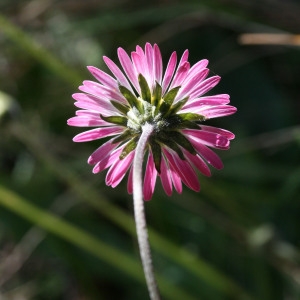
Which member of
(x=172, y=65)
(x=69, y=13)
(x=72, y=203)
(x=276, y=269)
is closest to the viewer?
(x=172, y=65)

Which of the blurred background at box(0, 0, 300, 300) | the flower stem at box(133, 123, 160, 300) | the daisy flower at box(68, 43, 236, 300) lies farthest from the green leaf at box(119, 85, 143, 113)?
the blurred background at box(0, 0, 300, 300)

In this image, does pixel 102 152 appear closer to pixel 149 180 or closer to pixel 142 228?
pixel 149 180

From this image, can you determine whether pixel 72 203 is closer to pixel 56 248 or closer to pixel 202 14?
pixel 56 248

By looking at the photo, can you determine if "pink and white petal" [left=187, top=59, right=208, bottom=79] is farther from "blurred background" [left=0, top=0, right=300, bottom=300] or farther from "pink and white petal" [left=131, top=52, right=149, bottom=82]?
"blurred background" [left=0, top=0, right=300, bottom=300]

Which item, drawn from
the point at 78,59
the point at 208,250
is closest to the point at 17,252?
the point at 208,250

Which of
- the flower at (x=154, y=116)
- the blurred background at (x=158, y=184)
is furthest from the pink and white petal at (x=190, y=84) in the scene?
the blurred background at (x=158, y=184)

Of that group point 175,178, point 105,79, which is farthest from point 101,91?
point 175,178

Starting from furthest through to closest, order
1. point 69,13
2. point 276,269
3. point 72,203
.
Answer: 1. point 69,13
2. point 72,203
3. point 276,269
